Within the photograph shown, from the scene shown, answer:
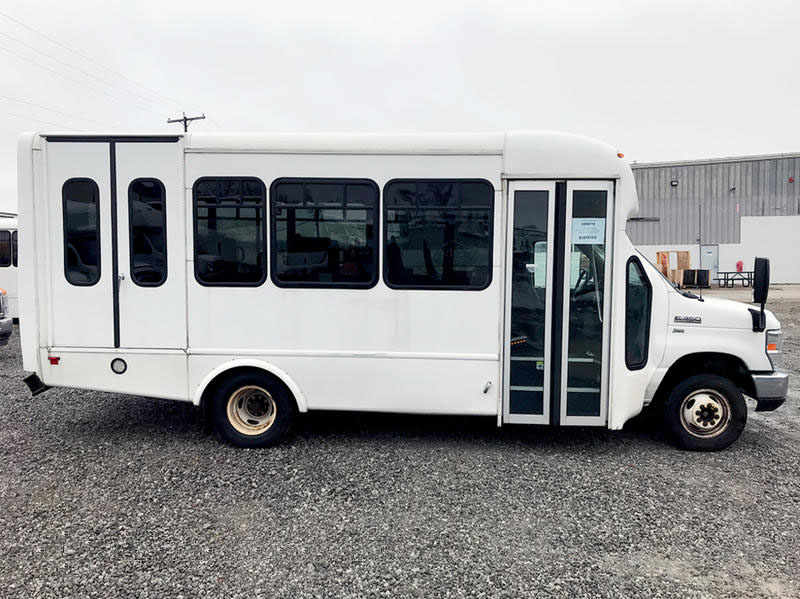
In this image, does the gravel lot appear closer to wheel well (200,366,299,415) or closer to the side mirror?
wheel well (200,366,299,415)

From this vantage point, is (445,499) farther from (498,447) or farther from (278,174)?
(278,174)

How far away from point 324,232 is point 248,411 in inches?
74.5

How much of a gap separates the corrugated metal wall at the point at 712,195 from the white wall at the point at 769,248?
0.94 m

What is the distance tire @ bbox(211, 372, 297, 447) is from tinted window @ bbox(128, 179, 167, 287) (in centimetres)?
121

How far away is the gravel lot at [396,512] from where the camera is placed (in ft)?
10.9

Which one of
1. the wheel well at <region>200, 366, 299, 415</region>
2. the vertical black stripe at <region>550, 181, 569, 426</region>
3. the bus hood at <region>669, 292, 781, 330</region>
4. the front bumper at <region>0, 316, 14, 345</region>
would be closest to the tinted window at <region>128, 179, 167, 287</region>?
the wheel well at <region>200, 366, 299, 415</region>

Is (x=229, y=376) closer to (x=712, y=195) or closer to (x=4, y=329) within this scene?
(x=4, y=329)

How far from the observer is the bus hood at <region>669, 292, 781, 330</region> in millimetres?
5188

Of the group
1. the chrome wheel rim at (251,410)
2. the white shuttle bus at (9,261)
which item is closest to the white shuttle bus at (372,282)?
the chrome wheel rim at (251,410)

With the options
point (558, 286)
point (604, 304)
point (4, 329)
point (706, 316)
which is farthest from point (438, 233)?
point (4, 329)

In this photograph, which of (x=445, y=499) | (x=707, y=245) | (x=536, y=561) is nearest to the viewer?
(x=536, y=561)

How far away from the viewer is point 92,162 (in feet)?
17.1

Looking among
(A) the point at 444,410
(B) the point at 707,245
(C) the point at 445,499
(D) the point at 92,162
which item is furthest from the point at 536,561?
(B) the point at 707,245

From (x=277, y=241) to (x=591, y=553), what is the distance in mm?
3559
